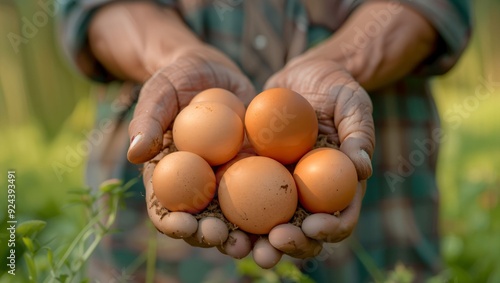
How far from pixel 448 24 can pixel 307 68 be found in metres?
0.38

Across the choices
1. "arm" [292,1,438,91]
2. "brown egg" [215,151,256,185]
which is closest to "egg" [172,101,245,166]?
"brown egg" [215,151,256,185]

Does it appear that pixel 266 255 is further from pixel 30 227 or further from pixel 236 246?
pixel 30 227

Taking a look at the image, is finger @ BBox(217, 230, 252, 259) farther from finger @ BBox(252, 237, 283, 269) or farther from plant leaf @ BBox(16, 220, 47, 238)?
plant leaf @ BBox(16, 220, 47, 238)

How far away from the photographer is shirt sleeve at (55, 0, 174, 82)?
4.95 feet

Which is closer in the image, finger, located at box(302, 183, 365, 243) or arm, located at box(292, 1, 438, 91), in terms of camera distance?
finger, located at box(302, 183, 365, 243)

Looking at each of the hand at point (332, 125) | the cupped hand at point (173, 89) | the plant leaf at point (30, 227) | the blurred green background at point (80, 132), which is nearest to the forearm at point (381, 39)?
the hand at point (332, 125)

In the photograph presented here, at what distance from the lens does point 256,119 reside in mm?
1078

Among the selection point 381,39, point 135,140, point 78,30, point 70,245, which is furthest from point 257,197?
point 78,30

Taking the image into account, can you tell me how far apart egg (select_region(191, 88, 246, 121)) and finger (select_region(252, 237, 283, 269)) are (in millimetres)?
241

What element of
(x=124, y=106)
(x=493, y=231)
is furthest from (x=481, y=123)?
(x=124, y=106)

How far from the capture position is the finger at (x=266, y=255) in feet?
3.21

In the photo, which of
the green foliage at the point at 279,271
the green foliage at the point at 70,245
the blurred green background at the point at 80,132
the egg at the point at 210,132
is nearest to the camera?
the green foliage at the point at 70,245

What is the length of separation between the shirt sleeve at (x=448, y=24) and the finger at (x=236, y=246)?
0.70 m

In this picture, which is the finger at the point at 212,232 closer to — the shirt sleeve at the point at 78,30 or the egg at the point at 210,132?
the egg at the point at 210,132
